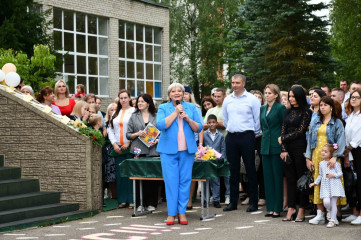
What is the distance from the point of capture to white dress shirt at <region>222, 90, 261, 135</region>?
10594 millimetres

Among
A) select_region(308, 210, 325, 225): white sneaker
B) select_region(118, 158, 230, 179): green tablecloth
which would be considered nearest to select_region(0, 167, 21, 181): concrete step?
select_region(118, 158, 230, 179): green tablecloth

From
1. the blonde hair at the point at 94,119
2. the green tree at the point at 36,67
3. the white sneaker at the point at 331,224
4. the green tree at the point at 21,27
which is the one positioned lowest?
the white sneaker at the point at 331,224

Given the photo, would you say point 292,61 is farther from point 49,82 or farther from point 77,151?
point 77,151

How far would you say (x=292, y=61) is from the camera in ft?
96.9

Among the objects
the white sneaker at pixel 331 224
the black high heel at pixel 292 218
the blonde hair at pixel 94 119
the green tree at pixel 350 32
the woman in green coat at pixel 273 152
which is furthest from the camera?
the green tree at pixel 350 32

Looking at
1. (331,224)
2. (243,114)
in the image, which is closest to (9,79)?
(243,114)

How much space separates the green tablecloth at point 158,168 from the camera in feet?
32.3

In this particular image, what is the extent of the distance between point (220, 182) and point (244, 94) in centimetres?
213

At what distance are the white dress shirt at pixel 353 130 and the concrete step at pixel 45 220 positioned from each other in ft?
14.4

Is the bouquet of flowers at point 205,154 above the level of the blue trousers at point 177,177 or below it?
above

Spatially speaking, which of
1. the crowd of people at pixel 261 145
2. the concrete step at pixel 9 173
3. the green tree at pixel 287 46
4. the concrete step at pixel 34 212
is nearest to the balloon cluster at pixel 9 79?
the crowd of people at pixel 261 145

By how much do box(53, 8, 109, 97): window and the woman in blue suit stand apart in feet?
58.8

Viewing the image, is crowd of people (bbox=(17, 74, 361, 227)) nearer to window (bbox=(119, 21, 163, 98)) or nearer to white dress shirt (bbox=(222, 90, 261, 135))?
white dress shirt (bbox=(222, 90, 261, 135))

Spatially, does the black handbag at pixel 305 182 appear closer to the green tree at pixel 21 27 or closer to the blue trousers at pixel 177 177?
the blue trousers at pixel 177 177
